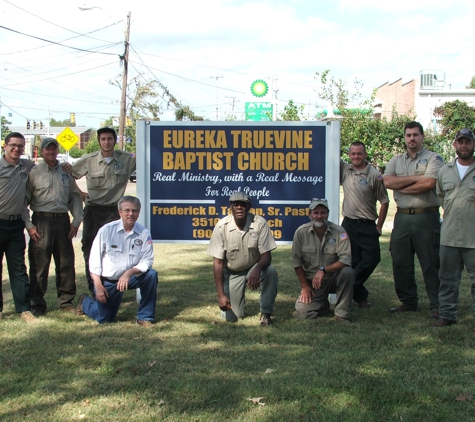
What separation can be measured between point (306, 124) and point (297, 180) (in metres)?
0.65

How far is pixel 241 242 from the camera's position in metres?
6.49

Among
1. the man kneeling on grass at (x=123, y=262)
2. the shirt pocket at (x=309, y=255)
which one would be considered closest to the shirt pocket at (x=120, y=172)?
the man kneeling on grass at (x=123, y=262)

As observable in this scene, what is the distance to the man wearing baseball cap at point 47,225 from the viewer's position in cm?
670

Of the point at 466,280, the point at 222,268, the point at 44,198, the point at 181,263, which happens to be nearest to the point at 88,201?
the point at 44,198

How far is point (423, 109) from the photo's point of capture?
47875mm

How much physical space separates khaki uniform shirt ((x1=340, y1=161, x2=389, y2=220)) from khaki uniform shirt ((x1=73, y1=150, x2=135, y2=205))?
8.43 feet

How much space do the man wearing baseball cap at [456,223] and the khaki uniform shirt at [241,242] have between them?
1705 mm

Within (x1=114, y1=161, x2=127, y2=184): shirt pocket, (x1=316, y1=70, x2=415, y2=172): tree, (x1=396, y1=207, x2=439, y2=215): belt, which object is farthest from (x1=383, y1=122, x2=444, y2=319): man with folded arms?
(x1=316, y1=70, x2=415, y2=172): tree

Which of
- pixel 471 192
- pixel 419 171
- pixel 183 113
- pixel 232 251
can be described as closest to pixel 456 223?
pixel 471 192

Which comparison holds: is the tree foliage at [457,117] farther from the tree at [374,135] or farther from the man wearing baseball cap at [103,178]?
the man wearing baseball cap at [103,178]

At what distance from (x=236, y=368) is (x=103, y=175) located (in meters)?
3.23

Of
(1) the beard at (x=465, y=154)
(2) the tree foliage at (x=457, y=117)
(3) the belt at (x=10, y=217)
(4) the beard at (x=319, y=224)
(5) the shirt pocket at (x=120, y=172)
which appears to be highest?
(2) the tree foliage at (x=457, y=117)

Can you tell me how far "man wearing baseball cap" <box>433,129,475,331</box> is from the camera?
583 cm

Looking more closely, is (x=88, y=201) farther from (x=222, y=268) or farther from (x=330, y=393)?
(x=330, y=393)
